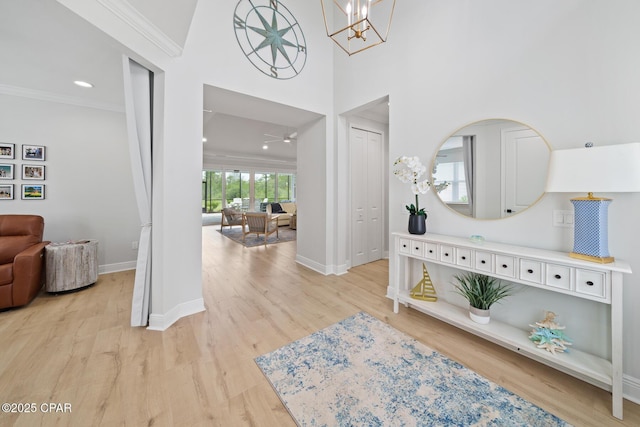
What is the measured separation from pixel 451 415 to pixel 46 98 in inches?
225

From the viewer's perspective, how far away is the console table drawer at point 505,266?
1.66 m

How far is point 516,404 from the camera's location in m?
1.37

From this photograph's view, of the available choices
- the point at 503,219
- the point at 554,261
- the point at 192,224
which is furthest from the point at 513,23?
the point at 192,224

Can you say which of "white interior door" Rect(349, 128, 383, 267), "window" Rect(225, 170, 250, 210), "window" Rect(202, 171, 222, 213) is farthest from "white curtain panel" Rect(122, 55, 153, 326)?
"window" Rect(202, 171, 222, 213)

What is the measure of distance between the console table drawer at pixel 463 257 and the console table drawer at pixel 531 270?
338mm

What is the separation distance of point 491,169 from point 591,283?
1061 mm

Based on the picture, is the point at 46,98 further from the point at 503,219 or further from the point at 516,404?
the point at 516,404

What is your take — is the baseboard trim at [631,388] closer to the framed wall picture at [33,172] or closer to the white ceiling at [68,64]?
the white ceiling at [68,64]

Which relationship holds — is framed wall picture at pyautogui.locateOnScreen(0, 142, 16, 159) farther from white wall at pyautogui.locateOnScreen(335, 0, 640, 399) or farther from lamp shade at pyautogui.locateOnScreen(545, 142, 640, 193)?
lamp shade at pyautogui.locateOnScreen(545, 142, 640, 193)

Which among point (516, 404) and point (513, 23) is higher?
point (513, 23)

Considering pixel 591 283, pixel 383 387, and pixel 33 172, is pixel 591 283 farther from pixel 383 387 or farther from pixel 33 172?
pixel 33 172

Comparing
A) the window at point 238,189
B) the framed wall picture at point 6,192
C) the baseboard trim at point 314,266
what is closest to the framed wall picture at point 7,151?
the framed wall picture at point 6,192

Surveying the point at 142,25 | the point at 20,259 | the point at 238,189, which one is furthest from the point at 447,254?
the point at 238,189

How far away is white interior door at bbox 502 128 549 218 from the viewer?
1756 millimetres
